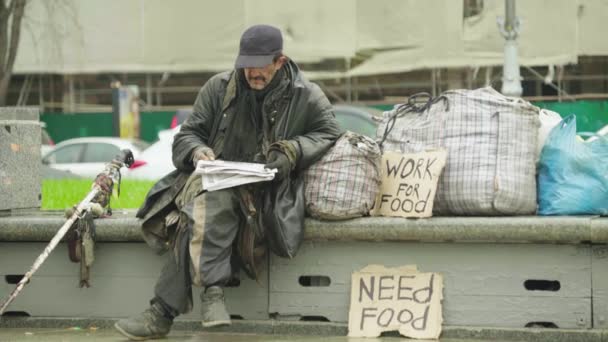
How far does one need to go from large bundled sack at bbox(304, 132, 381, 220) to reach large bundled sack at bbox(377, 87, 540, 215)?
30cm

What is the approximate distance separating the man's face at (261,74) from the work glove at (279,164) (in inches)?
15.9

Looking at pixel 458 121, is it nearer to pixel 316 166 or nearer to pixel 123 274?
pixel 316 166

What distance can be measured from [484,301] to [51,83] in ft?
73.7

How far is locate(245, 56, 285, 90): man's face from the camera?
6430mm

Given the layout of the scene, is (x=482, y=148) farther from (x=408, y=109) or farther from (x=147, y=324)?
(x=147, y=324)

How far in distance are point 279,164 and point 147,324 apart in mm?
1052

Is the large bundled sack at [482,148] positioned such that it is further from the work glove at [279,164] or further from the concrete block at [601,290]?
the work glove at [279,164]

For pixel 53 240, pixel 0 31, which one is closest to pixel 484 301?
pixel 53 240

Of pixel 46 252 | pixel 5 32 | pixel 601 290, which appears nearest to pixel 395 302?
pixel 601 290

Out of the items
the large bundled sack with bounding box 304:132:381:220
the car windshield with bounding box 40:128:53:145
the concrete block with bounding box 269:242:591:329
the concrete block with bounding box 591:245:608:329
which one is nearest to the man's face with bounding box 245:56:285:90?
the large bundled sack with bounding box 304:132:381:220

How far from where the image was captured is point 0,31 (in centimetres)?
2242

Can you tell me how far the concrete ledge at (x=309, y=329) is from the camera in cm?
600

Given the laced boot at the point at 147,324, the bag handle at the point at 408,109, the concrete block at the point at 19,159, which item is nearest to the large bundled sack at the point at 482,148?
the bag handle at the point at 408,109

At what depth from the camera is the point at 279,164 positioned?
6238 mm
